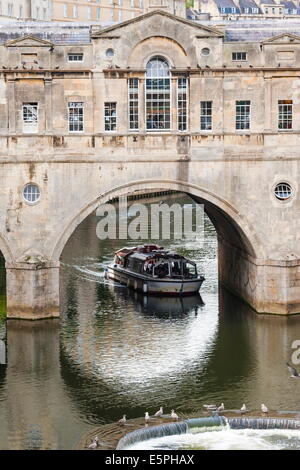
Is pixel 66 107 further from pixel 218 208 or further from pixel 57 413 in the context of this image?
pixel 57 413

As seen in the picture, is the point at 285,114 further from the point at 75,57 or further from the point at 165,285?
the point at 165,285

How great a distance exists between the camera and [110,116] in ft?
194

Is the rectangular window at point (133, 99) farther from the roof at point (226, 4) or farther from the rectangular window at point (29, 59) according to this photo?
the roof at point (226, 4)

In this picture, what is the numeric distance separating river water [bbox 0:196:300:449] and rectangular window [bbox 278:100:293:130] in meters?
9.97

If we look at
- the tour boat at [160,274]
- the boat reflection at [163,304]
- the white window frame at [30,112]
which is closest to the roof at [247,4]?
the tour boat at [160,274]

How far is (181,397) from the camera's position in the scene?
47.2m

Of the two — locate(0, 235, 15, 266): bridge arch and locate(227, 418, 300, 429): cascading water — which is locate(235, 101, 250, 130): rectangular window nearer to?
locate(0, 235, 15, 266): bridge arch

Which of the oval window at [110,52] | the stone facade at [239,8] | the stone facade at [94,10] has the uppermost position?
the stone facade at [239,8]

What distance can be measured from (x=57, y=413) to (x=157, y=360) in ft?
27.3

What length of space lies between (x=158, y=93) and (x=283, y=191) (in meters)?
8.31

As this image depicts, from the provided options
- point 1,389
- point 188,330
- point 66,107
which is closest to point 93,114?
point 66,107

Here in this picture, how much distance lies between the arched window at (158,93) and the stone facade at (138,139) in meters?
0.12

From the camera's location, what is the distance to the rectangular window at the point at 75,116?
58.7 meters

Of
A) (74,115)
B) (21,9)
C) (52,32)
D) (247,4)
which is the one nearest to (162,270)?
(74,115)
